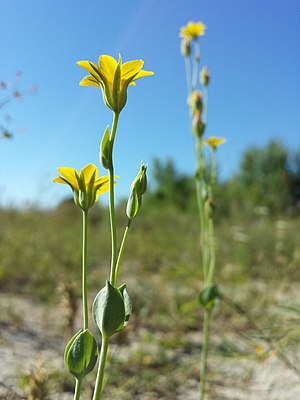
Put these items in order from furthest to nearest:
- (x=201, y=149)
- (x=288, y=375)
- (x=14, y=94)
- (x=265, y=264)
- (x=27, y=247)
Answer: (x=265, y=264) < (x=27, y=247) < (x=14, y=94) < (x=288, y=375) < (x=201, y=149)

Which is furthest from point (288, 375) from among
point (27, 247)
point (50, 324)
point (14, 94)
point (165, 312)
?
point (27, 247)

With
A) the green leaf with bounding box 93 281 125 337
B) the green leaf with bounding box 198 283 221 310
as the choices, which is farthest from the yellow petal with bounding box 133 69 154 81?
the green leaf with bounding box 198 283 221 310

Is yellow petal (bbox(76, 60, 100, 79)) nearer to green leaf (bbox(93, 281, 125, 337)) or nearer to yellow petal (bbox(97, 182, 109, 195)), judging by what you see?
yellow petal (bbox(97, 182, 109, 195))

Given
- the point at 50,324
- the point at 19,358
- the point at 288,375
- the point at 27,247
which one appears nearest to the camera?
the point at 19,358

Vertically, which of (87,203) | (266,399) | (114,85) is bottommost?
(266,399)

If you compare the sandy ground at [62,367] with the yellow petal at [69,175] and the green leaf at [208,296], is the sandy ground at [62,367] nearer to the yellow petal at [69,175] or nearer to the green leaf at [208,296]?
the green leaf at [208,296]

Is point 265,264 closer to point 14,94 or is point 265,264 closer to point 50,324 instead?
point 50,324

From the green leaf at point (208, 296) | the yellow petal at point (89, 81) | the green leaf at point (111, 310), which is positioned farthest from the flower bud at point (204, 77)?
the green leaf at point (111, 310)
